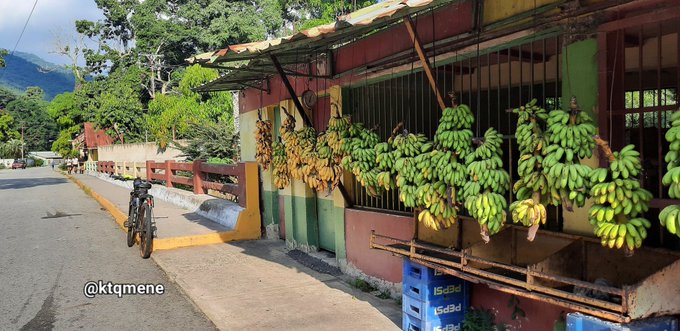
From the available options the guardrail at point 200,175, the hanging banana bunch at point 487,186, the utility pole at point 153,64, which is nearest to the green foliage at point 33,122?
the utility pole at point 153,64

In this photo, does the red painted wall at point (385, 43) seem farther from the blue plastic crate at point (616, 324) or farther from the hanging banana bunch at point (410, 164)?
the blue plastic crate at point (616, 324)

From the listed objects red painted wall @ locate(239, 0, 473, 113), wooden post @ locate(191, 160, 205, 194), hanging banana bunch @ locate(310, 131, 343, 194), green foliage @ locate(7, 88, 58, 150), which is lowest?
wooden post @ locate(191, 160, 205, 194)

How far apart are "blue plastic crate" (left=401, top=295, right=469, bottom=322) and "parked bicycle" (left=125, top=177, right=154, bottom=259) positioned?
4.97 meters

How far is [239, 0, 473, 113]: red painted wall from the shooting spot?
485 cm

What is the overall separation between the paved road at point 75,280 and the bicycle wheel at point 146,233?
0.18 m

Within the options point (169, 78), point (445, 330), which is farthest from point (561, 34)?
point (169, 78)

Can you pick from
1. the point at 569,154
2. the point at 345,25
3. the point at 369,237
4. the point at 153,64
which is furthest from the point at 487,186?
the point at 153,64

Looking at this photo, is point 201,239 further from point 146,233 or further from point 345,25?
point 345,25

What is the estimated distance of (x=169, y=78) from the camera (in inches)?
1775

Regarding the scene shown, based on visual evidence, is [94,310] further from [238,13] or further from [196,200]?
[238,13]

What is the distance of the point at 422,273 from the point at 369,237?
73.7 inches

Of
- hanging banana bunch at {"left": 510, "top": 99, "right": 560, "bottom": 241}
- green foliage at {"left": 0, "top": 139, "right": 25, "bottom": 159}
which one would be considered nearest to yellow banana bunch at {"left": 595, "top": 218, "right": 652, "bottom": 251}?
hanging banana bunch at {"left": 510, "top": 99, "right": 560, "bottom": 241}

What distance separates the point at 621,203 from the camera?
9.61 ft

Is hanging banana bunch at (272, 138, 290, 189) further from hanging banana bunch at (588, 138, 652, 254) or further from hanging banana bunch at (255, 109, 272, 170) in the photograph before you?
hanging banana bunch at (588, 138, 652, 254)
